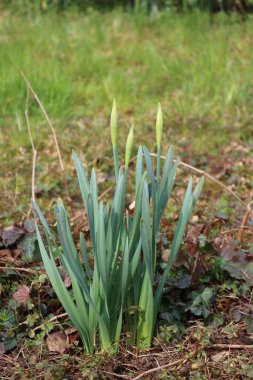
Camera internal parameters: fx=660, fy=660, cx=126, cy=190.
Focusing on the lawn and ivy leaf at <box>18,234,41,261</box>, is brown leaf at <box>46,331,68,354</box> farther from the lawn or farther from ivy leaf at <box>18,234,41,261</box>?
ivy leaf at <box>18,234,41,261</box>

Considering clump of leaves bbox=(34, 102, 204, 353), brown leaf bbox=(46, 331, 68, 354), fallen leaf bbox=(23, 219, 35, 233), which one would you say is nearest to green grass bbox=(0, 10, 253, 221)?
fallen leaf bbox=(23, 219, 35, 233)

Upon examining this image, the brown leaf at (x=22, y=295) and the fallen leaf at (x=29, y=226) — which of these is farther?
the fallen leaf at (x=29, y=226)

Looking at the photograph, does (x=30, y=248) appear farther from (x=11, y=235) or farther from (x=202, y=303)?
(x=202, y=303)

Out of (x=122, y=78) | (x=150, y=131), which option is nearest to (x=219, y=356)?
(x=150, y=131)

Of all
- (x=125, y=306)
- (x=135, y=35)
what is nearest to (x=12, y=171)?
(x=125, y=306)

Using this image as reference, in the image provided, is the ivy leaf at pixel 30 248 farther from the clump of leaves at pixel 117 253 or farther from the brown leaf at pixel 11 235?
the clump of leaves at pixel 117 253

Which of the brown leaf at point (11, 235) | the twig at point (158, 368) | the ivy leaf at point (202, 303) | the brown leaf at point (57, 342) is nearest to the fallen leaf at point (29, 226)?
the brown leaf at point (11, 235)
